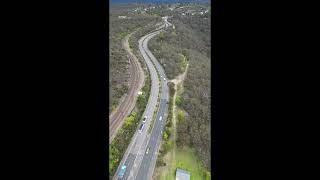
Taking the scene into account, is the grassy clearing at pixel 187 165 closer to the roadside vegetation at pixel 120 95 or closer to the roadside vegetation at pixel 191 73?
the roadside vegetation at pixel 191 73

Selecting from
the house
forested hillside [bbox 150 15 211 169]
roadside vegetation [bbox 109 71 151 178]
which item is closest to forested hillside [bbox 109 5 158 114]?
roadside vegetation [bbox 109 71 151 178]

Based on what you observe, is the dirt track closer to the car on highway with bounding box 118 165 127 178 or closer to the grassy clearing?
the car on highway with bounding box 118 165 127 178

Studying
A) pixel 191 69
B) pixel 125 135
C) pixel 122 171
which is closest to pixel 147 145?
pixel 125 135

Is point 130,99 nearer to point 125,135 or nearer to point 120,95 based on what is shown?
point 120,95

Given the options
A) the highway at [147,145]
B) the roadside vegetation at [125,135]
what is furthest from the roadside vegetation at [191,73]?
the roadside vegetation at [125,135]
